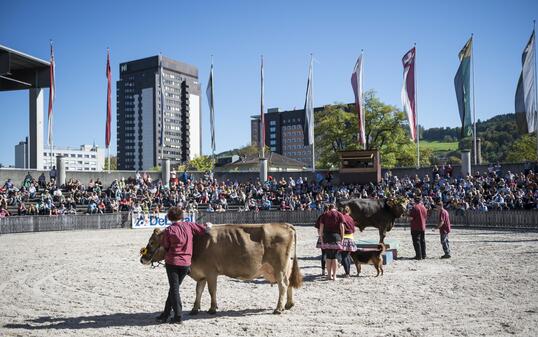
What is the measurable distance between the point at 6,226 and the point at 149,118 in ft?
433

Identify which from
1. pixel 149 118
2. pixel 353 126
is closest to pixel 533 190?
pixel 353 126

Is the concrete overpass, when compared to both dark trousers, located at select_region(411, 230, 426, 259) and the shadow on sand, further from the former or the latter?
dark trousers, located at select_region(411, 230, 426, 259)

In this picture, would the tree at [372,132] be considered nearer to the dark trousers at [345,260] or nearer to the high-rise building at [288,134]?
the dark trousers at [345,260]

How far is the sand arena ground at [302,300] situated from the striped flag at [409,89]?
63.3 feet

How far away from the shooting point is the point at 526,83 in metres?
30.5

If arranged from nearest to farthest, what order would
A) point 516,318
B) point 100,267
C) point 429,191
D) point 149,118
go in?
point 516,318 < point 100,267 < point 429,191 < point 149,118

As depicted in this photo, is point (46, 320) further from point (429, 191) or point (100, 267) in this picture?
point (429, 191)

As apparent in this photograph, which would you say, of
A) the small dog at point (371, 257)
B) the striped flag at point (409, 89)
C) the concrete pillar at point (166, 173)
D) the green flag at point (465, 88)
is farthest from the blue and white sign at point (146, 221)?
the small dog at point (371, 257)

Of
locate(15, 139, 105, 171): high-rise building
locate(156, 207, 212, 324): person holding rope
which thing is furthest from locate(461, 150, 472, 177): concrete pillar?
locate(15, 139, 105, 171): high-rise building

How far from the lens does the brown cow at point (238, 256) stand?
354 inches

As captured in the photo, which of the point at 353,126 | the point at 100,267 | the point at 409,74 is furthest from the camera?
the point at 353,126

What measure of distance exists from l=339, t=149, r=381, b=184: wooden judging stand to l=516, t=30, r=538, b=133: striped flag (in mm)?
9745

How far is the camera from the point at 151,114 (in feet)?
512

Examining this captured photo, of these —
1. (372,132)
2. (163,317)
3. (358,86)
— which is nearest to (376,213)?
(163,317)
